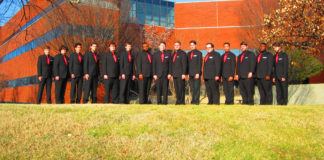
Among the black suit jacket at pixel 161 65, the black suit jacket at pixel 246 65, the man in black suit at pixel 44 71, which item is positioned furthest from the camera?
the man in black suit at pixel 44 71

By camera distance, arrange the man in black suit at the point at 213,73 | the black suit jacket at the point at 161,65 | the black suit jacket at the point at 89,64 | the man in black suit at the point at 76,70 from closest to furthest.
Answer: the black suit jacket at the point at 161,65 < the man in black suit at the point at 213,73 < the black suit jacket at the point at 89,64 < the man in black suit at the point at 76,70

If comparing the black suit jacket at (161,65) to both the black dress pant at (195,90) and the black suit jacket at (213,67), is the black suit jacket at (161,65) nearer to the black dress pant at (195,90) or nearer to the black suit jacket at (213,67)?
the black dress pant at (195,90)

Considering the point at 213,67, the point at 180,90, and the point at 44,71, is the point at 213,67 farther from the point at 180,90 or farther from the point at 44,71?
the point at 44,71

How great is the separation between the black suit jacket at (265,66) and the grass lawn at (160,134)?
9.92ft

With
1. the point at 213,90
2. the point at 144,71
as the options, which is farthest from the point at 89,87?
the point at 213,90

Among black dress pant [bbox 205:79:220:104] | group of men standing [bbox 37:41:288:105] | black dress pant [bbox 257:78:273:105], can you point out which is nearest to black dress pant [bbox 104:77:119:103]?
group of men standing [bbox 37:41:288:105]

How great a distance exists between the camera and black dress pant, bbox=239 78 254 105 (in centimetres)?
987

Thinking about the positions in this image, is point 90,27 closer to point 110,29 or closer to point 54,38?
point 110,29

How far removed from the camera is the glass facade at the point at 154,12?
3291cm

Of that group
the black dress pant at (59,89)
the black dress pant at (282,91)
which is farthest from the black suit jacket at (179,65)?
the black dress pant at (59,89)

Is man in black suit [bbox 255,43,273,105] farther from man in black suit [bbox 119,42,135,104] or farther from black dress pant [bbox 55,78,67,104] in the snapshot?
black dress pant [bbox 55,78,67,104]

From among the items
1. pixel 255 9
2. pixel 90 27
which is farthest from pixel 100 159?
pixel 255 9

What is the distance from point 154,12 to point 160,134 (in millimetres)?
30645

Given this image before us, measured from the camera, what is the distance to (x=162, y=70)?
9492 millimetres
